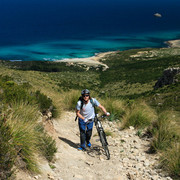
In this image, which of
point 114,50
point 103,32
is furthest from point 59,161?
point 103,32

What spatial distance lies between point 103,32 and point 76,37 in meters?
27.0

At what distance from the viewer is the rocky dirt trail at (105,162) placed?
16.7ft

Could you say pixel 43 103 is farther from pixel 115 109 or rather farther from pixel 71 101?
pixel 71 101

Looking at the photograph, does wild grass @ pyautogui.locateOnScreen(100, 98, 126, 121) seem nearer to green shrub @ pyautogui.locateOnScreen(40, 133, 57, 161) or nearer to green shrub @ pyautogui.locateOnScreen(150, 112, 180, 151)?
green shrub @ pyautogui.locateOnScreen(150, 112, 180, 151)

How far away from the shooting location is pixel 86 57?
104000mm

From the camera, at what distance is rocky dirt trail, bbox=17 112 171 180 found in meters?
5.08

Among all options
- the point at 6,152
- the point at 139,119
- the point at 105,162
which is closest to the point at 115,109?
the point at 139,119

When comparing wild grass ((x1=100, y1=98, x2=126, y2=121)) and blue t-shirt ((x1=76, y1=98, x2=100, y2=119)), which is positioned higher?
blue t-shirt ((x1=76, y1=98, x2=100, y2=119))

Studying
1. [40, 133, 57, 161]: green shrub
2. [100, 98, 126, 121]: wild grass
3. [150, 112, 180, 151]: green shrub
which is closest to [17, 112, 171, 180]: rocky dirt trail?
[40, 133, 57, 161]: green shrub

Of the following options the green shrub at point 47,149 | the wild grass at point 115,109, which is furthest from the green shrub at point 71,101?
the green shrub at point 47,149

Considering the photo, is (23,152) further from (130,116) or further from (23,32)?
(23,32)

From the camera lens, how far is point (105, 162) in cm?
615

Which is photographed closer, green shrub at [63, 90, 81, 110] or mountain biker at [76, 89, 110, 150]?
mountain biker at [76, 89, 110, 150]

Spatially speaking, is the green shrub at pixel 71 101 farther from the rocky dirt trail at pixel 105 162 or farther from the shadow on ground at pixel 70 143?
the shadow on ground at pixel 70 143
